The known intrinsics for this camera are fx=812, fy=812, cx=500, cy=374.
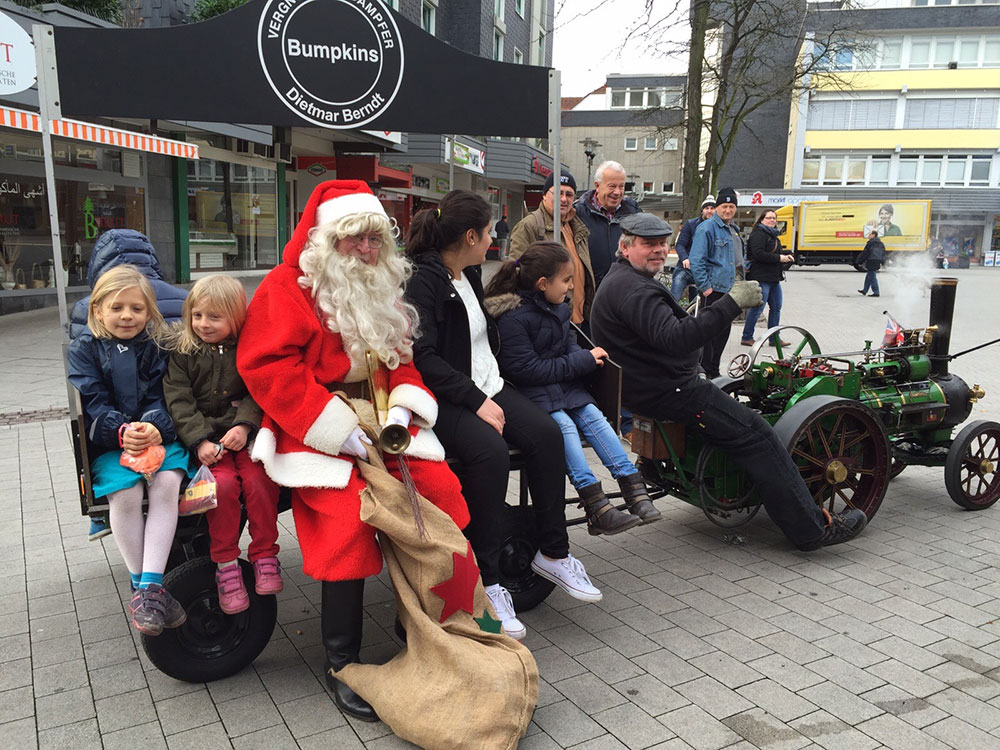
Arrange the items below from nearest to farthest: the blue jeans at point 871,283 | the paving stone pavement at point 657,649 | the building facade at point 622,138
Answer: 1. the paving stone pavement at point 657,649
2. the blue jeans at point 871,283
3. the building facade at point 622,138

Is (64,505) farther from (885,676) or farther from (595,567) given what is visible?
(885,676)

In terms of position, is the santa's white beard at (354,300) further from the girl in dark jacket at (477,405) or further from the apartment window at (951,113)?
the apartment window at (951,113)

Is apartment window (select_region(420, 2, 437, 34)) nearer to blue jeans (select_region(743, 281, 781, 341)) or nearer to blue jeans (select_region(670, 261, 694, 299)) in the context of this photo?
blue jeans (select_region(743, 281, 781, 341))

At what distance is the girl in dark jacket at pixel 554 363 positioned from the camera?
12.0 ft

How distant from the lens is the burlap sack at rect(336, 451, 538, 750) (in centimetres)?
262

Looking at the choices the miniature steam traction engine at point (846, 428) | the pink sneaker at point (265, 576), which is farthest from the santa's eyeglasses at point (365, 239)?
the miniature steam traction engine at point (846, 428)

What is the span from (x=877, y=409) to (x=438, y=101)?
312 cm

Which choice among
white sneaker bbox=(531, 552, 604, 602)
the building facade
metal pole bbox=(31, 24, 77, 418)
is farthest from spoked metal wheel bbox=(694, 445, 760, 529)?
the building facade

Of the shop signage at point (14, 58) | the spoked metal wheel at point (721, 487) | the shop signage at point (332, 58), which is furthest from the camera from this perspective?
the shop signage at point (14, 58)

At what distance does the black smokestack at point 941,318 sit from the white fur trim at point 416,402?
364cm

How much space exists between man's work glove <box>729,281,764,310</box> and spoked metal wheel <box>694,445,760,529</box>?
88cm

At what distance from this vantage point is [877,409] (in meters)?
4.86

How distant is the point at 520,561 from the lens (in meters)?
3.68

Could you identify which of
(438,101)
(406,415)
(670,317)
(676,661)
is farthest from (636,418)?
(438,101)
